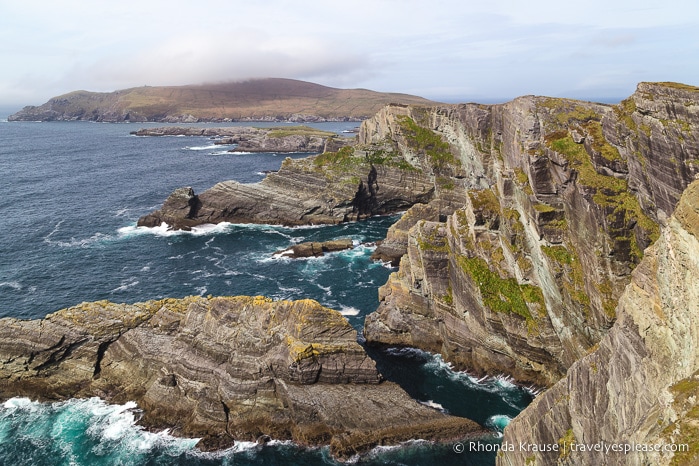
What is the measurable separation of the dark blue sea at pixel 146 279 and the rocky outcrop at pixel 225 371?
1.69 m

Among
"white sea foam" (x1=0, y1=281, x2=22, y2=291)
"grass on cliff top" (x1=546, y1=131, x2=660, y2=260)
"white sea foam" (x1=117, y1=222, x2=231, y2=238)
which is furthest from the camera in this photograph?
"white sea foam" (x1=117, y1=222, x2=231, y2=238)

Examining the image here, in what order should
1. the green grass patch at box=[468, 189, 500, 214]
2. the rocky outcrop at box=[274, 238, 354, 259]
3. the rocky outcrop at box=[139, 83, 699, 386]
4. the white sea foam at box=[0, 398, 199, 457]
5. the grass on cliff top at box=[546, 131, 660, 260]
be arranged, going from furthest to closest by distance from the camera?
the rocky outcrop at box=[274, 238, 354, 259]
the green grass patch at box=[468, 189, 500, 214]
the white sea foam at box=[0, 398, 199, 457]
the grass on cliff top at box=[546, 131, 660, 260]
the rocky outcrop at box=[139, 83, 699, 386]

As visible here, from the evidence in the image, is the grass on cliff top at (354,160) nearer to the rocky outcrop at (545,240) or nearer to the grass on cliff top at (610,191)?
the rocky outcrop at (545,240)

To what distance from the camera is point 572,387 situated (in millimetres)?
24406

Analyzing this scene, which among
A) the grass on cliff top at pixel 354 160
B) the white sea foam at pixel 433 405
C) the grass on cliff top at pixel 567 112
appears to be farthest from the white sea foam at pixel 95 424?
the grass on cliff top at pixel 354 160

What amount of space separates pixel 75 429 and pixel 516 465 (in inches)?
1554

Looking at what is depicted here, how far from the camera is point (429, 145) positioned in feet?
387

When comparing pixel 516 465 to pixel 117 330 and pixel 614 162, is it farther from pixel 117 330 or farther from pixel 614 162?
pixel 117 330

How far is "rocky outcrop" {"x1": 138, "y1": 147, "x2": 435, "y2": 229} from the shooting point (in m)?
108

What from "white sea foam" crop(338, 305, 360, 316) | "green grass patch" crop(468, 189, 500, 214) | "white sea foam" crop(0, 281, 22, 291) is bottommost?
"white sea foam" crop(338, 305, 360, 316)

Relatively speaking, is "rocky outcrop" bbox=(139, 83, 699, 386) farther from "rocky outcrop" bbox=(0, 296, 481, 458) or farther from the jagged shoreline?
"rocky outcrop" bbox=(0, 296, 481, 458)

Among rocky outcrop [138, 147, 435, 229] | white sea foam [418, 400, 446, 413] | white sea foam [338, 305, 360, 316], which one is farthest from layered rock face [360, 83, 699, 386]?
rocky outcrop [138, 147, 435, 229]

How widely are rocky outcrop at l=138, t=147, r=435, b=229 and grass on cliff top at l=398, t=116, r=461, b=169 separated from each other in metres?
5.03

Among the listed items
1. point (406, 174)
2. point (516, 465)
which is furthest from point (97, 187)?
point (516, 465)
